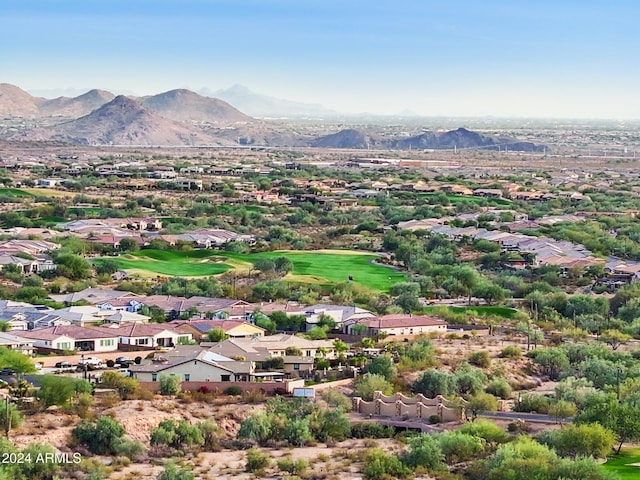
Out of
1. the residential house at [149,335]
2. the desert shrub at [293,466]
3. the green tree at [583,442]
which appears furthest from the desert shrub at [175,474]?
the residential house at [149,335]

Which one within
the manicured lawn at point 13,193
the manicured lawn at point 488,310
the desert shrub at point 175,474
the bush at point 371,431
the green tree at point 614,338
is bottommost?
the manicured lawn at point 13,193

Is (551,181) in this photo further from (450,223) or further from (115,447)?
(115,447)

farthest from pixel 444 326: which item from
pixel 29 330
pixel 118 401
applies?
pixel 118 401

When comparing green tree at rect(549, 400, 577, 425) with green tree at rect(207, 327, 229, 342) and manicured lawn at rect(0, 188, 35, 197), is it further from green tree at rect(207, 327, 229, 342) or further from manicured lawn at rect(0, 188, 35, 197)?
manicured lawn at rect(0, 188, 35, 197)

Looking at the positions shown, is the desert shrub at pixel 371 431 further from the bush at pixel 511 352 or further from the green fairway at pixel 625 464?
the bush at pixel 511 352

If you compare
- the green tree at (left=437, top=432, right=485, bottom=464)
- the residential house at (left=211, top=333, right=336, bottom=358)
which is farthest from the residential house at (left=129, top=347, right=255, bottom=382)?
the green tree at (left=437, top=432, right=485, bottom=464)

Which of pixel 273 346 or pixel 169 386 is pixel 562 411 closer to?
pixel 169 386
